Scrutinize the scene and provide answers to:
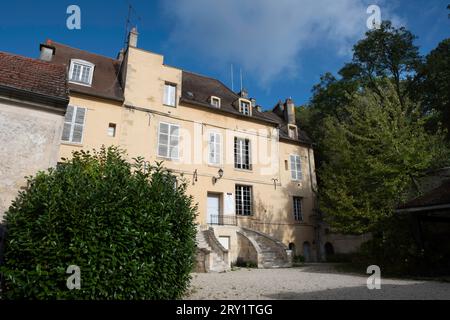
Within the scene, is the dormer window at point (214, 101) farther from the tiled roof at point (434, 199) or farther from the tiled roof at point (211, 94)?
the tiled roof at point (434, 199)

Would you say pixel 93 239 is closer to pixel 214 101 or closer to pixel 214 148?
pixel 214 148

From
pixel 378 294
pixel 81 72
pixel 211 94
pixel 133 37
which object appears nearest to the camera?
pixel 378 294

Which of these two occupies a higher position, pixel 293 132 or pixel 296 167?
pixel 293 132

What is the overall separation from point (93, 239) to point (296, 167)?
16083 mm

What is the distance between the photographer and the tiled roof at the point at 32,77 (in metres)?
6.55

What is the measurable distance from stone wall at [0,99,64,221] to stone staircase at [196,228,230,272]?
19.9 feet

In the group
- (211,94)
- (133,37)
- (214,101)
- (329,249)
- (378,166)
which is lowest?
(329,249)

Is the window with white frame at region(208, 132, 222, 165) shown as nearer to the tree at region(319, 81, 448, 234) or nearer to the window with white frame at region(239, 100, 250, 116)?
the window with white frame at region(239, 100, 250, 116)

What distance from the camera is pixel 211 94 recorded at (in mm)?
19297

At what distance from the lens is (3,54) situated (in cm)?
812

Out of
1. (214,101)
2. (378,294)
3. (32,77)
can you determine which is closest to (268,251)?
(378,294)

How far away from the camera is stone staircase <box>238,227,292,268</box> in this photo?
13297 mm
